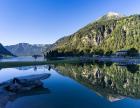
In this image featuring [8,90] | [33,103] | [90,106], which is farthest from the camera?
[8,90]

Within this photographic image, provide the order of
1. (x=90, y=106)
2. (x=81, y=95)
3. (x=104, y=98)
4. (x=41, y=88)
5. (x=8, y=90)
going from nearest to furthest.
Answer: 1. (x=90, y=106)
2. (x=104, y=98)
3. (x=81, y=95)
4. (x=8, y=90)
5. (x=41, y=88)

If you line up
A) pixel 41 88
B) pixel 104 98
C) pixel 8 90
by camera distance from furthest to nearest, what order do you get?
pixel 41 88 → pixel 8 90 → pixel 104 98

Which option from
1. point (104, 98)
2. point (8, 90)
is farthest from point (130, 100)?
point (8, 90)

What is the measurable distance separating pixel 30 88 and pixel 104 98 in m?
16.5

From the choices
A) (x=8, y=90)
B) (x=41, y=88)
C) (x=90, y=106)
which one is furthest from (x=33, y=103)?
(x=41, y=88)

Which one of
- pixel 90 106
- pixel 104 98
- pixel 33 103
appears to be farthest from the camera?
pixel 104 98

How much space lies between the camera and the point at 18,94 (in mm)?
48031

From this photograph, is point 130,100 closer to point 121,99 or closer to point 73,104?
point 121,99

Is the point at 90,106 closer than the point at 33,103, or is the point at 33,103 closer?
the point at 90,106

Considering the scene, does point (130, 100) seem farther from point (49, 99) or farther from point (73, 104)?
point (49, 99)

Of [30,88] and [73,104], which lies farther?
[30,88]

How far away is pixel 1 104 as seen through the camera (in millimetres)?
38250

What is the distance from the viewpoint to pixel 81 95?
46062 mm

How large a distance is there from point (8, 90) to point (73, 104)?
54.2 ft
